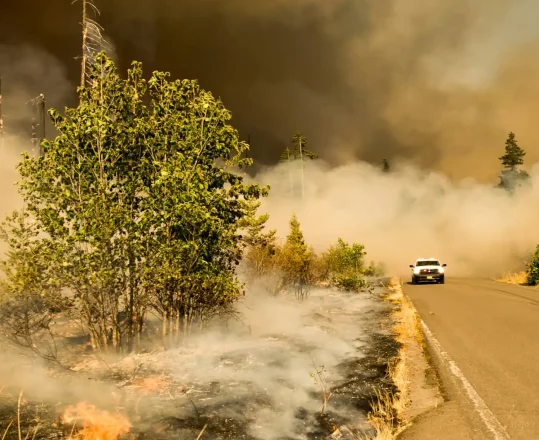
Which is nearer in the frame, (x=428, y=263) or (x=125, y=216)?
(x=125, y=216)

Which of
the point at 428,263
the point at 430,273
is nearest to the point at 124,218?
the point at 430,273

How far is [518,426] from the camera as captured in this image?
5.71 meters

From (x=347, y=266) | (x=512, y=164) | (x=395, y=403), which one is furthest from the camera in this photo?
(x=512, y=164)

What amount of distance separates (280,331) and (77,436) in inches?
343

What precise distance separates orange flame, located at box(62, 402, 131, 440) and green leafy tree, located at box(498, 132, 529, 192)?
8434 cm

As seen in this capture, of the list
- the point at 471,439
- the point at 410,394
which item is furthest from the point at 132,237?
the point at 471,439

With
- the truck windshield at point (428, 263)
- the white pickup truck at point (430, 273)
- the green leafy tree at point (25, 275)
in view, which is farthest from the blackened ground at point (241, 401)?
the truck windshield at point (428, 263)

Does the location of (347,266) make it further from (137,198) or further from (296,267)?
(137,198)

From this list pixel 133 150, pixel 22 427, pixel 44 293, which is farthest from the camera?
pixel 133 150

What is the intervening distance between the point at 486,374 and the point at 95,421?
22.5ft

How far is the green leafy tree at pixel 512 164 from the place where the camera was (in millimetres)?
78500

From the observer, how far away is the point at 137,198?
1023 cm

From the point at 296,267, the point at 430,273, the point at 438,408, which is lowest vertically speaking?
the point at 438,408

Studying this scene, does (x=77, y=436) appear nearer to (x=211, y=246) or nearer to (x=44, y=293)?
(x=44, y=293)
